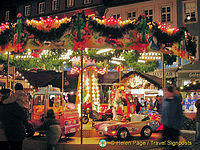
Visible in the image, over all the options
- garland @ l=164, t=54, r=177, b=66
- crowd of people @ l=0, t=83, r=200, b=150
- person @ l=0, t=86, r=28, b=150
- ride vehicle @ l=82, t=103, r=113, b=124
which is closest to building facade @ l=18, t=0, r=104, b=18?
ride vehicle @ l=82, t=103, r=113, b=124

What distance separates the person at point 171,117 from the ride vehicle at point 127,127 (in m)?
3.92

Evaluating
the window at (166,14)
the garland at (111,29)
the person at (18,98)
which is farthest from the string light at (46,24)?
the window at (166,14)

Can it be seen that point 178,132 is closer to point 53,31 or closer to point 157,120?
point 53,31

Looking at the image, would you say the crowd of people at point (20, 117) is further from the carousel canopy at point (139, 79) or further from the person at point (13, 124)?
the carousel canopy at point (139, 79)

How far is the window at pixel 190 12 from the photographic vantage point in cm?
2511

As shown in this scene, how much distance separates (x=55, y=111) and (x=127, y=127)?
3500 mm

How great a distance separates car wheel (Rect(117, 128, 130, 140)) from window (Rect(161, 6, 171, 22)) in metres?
18.7

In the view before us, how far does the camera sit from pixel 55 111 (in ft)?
40.0

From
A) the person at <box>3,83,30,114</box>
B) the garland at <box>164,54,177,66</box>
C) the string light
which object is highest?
the string light

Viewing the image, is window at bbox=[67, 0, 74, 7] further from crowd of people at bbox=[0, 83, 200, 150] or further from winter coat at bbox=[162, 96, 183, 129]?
A: winter coat at bbox=[162, 96, 183, 129]

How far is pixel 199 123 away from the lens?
A: 1072cm

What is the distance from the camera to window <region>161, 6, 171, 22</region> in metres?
26.8

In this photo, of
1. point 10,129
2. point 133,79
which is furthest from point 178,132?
point 133,79

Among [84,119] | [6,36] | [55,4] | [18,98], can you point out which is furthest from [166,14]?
[18,98]
